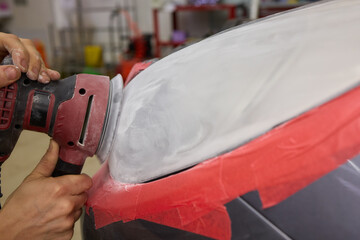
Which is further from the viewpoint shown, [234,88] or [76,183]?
[76,183]

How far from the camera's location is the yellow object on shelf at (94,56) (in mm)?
4078

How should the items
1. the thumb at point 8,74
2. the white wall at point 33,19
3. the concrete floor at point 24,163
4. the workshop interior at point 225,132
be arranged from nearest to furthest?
1. the workshop interior at point 225,132
2. the thumb at point 8,74
3. the concrete floor at point 24,163
4. the white wall at point 33,19

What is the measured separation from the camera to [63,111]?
717mm

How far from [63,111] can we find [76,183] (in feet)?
0.53

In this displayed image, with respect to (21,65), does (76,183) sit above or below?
below

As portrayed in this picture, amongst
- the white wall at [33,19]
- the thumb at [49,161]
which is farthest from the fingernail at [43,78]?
the white wall at [33,19]

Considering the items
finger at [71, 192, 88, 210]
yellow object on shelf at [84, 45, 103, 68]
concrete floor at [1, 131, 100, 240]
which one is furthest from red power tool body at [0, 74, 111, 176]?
yellow object on shelf at [84, 45, 103, 68]

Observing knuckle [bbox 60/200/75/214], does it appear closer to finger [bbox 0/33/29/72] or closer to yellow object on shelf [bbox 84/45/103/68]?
finger [bbox 0/33/29/72]

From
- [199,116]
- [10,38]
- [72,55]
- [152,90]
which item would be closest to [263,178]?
[199,116]

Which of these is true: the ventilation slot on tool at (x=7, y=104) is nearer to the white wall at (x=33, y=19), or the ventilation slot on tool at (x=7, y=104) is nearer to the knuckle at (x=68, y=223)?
the knuckle at (x=68, y=223)

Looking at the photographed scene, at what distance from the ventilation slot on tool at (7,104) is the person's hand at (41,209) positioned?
0.43ft

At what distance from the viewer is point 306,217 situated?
560 mm

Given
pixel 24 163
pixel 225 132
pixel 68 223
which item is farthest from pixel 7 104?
pixel 24 163

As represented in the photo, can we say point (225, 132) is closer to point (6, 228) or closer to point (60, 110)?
point (60, 110)
